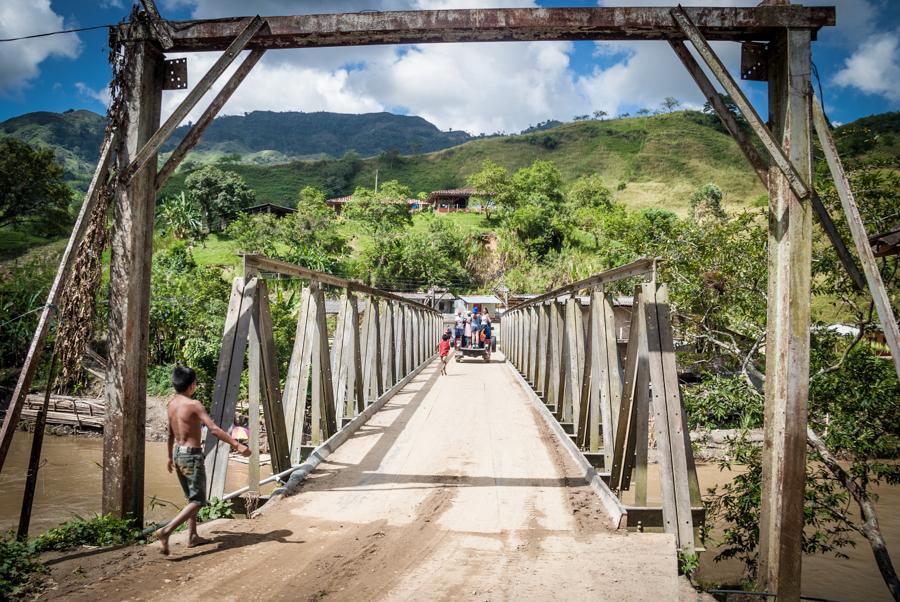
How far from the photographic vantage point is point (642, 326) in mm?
3715

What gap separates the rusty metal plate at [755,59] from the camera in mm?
3875

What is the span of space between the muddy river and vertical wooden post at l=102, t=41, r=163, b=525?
340 centimetres

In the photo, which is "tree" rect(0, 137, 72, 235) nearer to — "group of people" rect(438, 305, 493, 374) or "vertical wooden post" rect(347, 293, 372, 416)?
"group of people" rect(438, 305, 493, 374)

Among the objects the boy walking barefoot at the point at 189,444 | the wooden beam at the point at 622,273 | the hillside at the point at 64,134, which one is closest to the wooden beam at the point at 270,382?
the boy walking barefoot at the point at 189,444

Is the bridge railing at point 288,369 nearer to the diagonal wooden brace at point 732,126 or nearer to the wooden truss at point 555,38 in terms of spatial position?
the wooden truss at point 555,38

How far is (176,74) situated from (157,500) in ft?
19.0

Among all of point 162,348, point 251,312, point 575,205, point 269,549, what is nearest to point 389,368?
point 251,312

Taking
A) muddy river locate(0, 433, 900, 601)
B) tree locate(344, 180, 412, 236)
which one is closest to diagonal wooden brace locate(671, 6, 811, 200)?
muddy river locate(0, 433, 900, 601)

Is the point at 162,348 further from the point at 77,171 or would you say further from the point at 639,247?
the point at 77,171

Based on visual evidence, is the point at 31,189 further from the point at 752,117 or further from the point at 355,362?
the point at 752,117

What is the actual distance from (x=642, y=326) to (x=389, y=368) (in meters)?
6.73

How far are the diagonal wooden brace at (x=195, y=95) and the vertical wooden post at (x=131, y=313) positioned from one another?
0.42ft

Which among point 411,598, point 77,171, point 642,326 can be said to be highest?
point 77,171

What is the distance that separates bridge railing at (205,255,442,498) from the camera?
3729 mm
